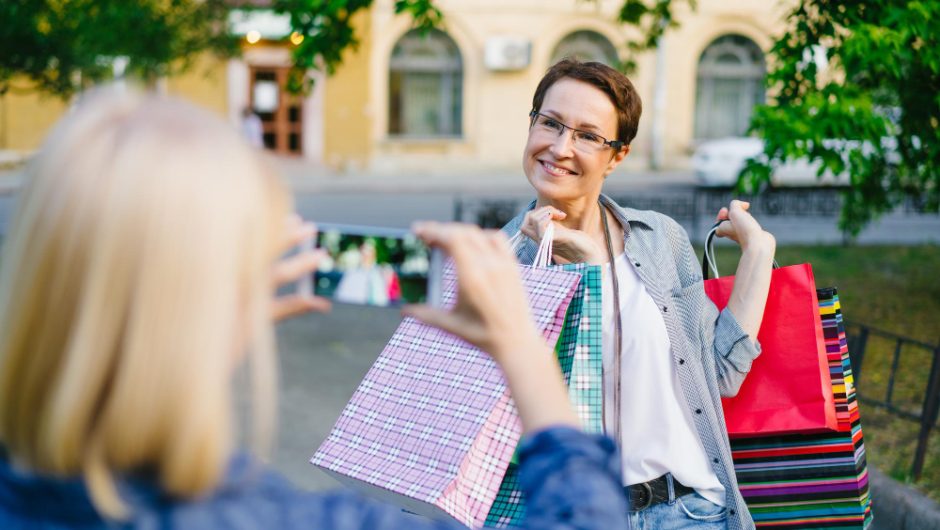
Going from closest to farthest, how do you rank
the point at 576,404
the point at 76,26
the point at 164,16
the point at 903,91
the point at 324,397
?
1. the point at 576,404
2. the point at 903,91
3. the point at 324,397
4. the point at 76,26
5. the point at 164,16

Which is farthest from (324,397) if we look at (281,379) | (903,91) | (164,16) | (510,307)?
(164,16)

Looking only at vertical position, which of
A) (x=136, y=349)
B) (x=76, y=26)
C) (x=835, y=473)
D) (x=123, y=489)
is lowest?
(x=835, y=473)

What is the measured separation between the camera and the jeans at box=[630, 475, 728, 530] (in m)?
2.25

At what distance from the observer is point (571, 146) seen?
247cm

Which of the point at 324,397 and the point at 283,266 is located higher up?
the point at 283,266

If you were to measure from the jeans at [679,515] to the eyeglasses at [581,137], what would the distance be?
83cm

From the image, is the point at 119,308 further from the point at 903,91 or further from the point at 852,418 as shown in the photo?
the point at 903,91

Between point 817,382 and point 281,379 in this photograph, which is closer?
point 817,382

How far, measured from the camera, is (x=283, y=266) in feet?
3.56

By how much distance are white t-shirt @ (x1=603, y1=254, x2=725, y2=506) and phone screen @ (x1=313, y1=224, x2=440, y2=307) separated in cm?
575

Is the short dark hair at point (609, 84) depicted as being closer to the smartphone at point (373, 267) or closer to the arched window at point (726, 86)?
the smartphone at point (373, 267)

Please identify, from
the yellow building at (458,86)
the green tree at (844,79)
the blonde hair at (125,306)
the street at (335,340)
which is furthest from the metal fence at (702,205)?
the blonde hair at (125,306)

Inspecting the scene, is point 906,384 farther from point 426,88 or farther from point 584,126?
point 426,88

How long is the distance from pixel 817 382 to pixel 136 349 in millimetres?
1912
